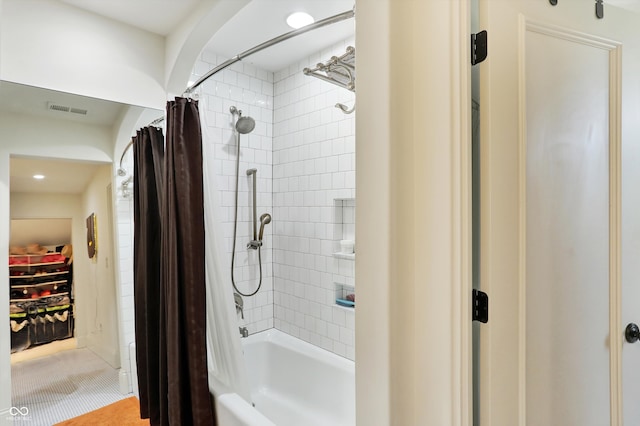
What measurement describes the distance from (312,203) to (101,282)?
1502 mm

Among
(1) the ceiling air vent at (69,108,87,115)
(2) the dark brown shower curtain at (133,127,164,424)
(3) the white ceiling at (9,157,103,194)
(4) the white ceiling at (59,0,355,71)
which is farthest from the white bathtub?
(4) the white ceiling at (59,0,355,71)

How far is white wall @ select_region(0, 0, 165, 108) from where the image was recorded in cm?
156

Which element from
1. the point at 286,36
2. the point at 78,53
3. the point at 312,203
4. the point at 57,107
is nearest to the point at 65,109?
the point at 57,107

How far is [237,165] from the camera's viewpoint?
106 inches

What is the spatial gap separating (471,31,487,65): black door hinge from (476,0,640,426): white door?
2cm

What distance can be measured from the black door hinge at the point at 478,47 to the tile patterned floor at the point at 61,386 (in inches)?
87.9

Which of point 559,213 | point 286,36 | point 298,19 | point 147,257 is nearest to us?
point 559,213

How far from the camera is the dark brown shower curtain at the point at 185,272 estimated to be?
1615 mm

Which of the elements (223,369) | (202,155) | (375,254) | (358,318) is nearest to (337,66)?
(202,155)

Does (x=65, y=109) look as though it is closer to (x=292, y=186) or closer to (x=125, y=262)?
(x=125, y=262)

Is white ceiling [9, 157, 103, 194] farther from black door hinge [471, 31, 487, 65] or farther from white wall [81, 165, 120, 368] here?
black door hinge [471, 31, 487, 65]

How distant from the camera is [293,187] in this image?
110 inches

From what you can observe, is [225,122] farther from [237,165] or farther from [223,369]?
[223,369]

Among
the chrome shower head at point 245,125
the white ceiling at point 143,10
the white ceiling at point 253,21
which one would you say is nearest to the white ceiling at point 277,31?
the white ceiling at point 253,21
